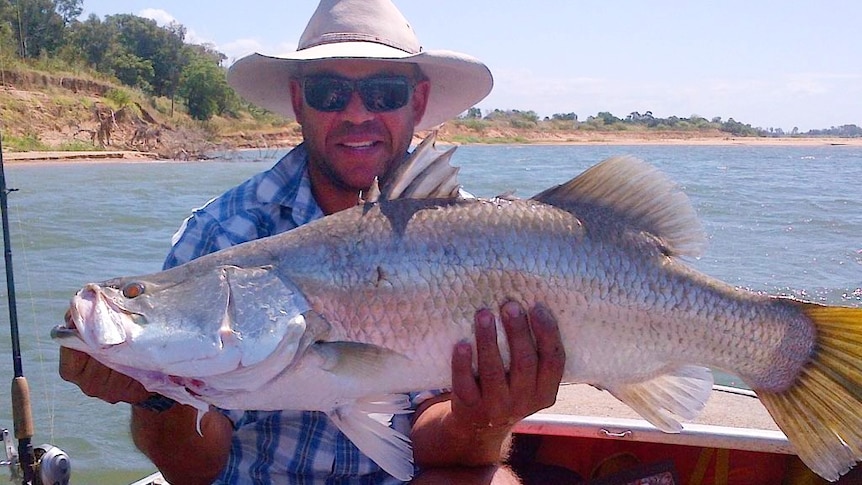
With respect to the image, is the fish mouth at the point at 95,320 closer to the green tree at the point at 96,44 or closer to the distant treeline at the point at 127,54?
the distant treeline at the point at 127,54

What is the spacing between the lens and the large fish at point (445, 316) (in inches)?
75.0

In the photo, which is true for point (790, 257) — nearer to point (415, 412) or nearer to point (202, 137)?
point (415, 412)

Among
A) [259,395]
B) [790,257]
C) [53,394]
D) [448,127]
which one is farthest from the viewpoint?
[448,127]

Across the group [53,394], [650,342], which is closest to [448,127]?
[53,394]

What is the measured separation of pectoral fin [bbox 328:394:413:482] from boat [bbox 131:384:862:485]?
55.8 inches

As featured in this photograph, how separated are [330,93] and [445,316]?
117 centimetres

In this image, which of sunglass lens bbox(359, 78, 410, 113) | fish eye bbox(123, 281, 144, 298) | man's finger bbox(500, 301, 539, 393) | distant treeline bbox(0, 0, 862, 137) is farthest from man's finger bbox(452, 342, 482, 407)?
distant treeline bbox(0, 0, 862, 137)

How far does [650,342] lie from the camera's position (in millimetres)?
2033

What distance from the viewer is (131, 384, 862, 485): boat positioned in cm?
327

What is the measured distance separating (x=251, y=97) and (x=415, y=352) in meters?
1.98

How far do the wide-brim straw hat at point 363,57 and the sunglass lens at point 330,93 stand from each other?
3.5 inches

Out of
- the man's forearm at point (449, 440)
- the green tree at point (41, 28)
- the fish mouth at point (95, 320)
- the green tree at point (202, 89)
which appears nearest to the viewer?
the fish mouth at point (95, 320)

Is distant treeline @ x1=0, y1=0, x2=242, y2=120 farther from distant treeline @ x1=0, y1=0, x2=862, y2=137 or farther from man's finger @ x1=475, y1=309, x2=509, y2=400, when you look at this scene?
man's finger @ x1=475, y1=309, x2=509, y2=400

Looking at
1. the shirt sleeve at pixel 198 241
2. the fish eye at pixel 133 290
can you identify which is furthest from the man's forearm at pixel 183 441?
the fish eye at pixel 133 290
